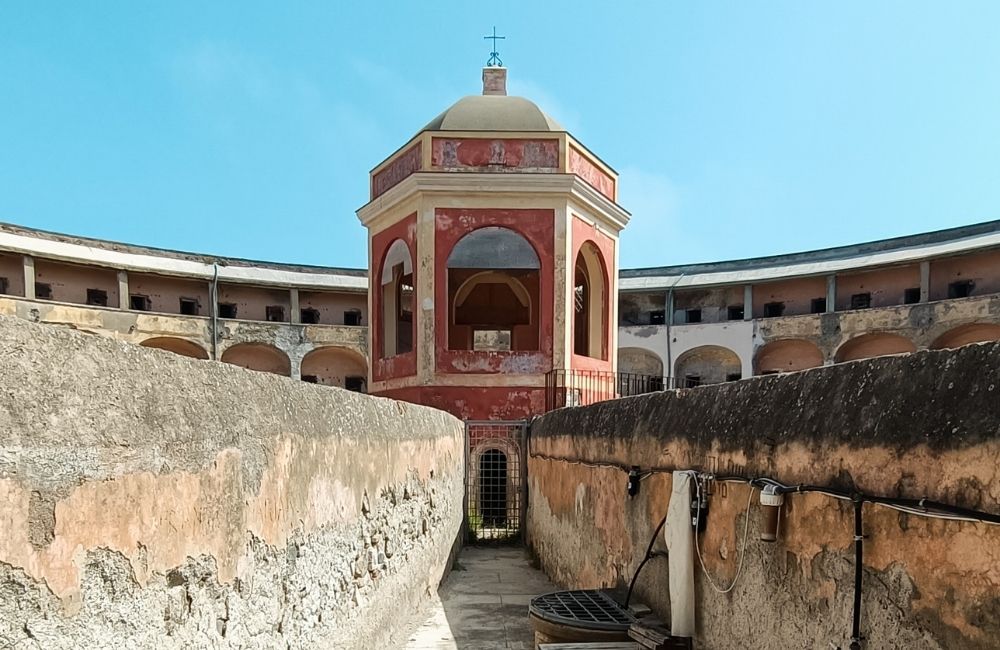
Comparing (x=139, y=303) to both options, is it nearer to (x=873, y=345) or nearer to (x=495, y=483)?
(x=495, y=483)

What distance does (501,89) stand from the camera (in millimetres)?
17031

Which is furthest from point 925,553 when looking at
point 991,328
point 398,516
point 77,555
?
point 991,328

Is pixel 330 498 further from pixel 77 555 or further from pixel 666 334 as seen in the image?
pixel 666 334

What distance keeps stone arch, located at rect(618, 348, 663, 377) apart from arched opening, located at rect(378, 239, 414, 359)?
15.7 metres

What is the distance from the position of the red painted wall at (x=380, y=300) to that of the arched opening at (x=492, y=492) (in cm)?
239

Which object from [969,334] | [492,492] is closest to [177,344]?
[492,492]

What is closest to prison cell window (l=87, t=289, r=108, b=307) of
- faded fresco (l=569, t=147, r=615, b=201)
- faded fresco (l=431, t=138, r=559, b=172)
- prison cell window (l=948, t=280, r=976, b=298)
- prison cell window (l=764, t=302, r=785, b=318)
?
faded fresco (l=431, t=138, r=559, b=172)

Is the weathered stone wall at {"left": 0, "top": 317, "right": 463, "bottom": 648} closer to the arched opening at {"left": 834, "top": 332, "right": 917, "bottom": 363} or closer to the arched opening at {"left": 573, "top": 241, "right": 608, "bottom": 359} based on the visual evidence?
the arched opening at {"left": 573, "top": 241, "right": 608, "bottom": 359}

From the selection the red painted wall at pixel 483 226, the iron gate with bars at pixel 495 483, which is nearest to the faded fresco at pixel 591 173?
the red painted wall at pixel 483 226

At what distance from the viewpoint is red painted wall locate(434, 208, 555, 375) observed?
551 inches

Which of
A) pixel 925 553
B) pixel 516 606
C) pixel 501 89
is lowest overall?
pixel 516 606

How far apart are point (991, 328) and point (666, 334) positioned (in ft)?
38.1

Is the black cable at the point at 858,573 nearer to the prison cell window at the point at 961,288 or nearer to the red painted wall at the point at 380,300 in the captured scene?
the red painted wall at the point at 380,300

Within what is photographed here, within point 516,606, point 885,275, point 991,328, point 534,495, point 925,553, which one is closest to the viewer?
point 925,553
